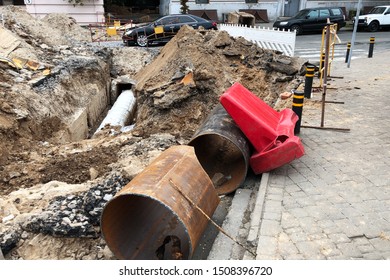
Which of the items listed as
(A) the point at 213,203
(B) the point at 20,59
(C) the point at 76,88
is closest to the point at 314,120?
(A) the point at 213,203

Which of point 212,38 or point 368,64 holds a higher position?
point 212,38

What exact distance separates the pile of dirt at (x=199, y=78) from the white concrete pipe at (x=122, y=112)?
0.72 meters

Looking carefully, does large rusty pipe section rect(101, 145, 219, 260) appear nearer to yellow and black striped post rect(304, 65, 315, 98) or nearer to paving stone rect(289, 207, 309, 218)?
paving stone rect(289, 207, 309, 218)

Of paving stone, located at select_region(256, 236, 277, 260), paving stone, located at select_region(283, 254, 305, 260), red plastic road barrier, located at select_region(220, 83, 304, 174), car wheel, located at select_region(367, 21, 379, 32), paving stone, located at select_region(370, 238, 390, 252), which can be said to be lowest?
paving stone, located at select_region(283, 254, 305, 260)

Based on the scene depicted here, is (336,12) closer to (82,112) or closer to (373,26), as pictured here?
(373,26)

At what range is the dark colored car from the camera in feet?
57.5

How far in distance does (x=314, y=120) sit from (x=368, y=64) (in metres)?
7.66

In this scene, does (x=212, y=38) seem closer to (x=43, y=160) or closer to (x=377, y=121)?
(x=377, y=121)

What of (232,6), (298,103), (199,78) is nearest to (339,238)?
(298,103)

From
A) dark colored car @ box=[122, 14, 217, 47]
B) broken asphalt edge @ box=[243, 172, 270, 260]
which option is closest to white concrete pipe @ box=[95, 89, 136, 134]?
dark colored car @ box=[122, 14, 217, 47]

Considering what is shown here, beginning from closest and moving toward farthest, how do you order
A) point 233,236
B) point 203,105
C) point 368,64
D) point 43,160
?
point 233,236 → point 43,160 → point 203,105 → point 368,64

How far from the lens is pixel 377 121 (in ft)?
25.0

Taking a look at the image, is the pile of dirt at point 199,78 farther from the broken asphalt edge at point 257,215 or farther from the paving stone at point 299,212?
the paving stone at point 299,212

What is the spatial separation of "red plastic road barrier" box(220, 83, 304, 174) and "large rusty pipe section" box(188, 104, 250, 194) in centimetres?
18
